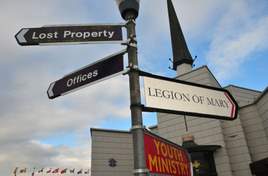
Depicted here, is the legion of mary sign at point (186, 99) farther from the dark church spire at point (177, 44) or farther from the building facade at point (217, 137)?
the dark church spire at point (177, 44)

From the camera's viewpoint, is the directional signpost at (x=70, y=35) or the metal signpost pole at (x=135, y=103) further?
the directional signpost at (x=70, y=35)

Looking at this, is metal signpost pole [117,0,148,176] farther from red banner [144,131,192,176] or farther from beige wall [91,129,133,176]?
beige wall [91,129,133,176]

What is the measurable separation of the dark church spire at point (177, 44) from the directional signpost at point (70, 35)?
21.4 m

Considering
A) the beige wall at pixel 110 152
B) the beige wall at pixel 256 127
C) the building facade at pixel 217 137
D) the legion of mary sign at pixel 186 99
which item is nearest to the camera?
the legion of mary sign at pixel 186 99

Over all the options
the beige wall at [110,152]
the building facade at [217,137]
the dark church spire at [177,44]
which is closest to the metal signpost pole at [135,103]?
the building facade at [217,137]

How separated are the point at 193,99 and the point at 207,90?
32 cm

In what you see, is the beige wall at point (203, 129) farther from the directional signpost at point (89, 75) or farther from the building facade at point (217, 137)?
the directional signpost at point (89, 75)

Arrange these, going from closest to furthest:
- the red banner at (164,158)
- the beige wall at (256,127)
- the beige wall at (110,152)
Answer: the red banner at (164,158), the beige wall at (256,127), the beige wall at (110,152)

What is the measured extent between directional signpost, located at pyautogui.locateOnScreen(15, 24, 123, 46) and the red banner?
45.7 inches

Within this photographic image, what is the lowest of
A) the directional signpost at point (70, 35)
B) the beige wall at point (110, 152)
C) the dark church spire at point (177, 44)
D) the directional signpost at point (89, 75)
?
the directional signpost at point (89, 75)

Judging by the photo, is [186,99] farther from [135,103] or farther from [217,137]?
[217,137]

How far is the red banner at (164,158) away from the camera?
8.61ft

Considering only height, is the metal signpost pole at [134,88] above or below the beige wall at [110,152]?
below

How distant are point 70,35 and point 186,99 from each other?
1.47 metres
